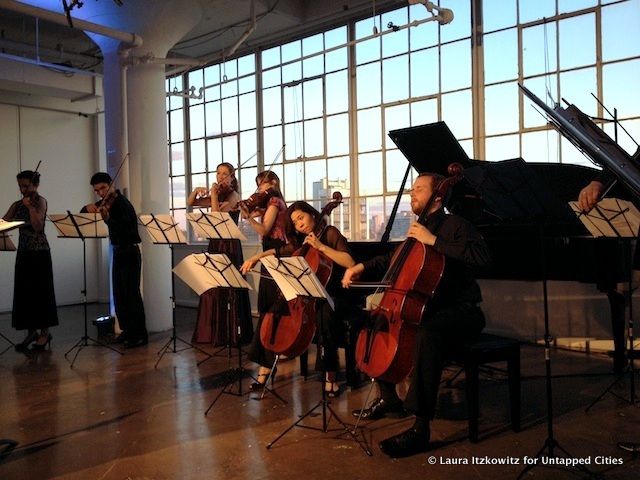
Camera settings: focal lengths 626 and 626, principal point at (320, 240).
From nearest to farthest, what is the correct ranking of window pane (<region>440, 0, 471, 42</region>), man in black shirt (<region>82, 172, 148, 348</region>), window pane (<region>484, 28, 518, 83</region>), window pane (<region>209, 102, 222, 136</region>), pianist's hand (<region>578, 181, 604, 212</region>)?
pianist's hand (<region>578, 181, 604, 212</region>)
man in black shirt (<region>82, 172, 148, 348</region>)
window pane (<region>484, 28, 518, 83</region>)
window pane (<region>440, 0, 471, 42</region>)
window pane (<region>209, 102, 222, 136</region>)

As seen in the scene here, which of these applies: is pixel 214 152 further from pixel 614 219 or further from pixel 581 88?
pixel 614 219

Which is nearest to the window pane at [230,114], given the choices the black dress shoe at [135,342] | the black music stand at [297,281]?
the black dress shoe at [135,342]

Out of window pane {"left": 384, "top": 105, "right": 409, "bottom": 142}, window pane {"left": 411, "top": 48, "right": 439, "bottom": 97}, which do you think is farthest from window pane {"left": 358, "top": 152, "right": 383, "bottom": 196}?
window pane {"left": 411, "top": 48, "right": 439, "bottom": 97}

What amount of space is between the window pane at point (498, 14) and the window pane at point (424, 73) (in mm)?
594

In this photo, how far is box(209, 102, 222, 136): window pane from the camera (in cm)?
872

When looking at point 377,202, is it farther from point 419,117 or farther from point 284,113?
point 284,113

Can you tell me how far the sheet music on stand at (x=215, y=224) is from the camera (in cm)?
452

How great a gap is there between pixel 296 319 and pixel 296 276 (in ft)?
2.30

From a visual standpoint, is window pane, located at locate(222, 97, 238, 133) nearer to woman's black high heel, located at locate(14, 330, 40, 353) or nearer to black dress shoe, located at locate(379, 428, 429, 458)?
woman's black high heel, located at locate(14, 330, 40, 353)

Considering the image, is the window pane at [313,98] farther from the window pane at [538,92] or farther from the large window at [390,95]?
the window pane at [538,92]

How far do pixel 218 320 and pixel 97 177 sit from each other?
1651mm

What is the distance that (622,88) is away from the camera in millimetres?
5195

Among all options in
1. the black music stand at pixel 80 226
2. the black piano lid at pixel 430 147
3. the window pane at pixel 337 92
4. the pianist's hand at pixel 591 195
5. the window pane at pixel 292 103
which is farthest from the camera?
→ the window pane at pixel 292 103

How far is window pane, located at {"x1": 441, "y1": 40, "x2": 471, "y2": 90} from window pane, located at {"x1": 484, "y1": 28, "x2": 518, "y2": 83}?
0.64 feet
